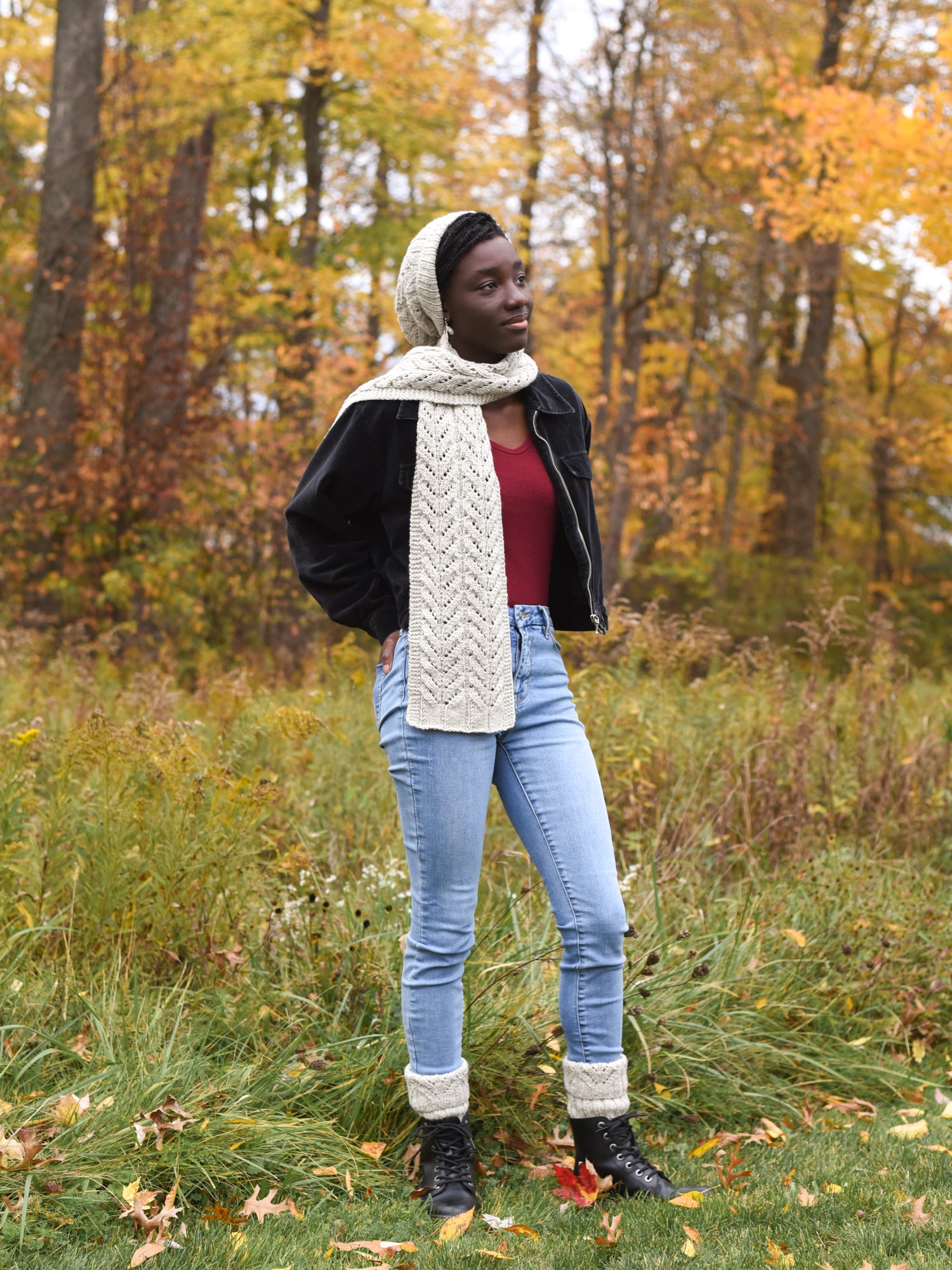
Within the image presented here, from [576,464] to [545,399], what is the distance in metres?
0.18

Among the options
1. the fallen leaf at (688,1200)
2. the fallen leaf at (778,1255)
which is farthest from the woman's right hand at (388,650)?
the fallen leaf at (778,1255)

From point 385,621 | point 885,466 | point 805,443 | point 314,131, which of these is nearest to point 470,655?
point 385,621

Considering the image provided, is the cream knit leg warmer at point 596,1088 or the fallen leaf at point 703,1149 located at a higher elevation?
the cream knit leg warmer at point 596,1088

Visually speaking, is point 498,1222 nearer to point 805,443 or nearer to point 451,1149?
point 451,1149

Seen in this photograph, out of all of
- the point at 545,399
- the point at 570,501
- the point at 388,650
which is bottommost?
the point at 388,650

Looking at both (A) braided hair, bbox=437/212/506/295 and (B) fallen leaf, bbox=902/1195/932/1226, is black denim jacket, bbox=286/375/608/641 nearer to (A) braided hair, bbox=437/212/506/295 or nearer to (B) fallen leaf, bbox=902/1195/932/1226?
(A) braided hair, bbox=437/212/506/295

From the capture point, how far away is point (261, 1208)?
268cm

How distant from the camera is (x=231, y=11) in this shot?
12609mm

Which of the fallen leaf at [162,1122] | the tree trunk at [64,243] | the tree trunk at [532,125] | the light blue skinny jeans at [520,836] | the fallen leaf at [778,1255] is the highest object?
the tree trunk at [532,125]

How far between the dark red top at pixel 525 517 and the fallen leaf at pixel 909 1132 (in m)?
1.80

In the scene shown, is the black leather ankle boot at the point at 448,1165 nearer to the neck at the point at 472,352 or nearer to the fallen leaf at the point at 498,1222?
A: the fallen leaf at the point at 498,1222

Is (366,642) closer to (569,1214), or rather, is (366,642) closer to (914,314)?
(569,1214)

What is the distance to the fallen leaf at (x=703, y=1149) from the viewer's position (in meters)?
3.15

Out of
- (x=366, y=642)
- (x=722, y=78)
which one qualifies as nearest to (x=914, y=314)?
(x=722, y=78)
